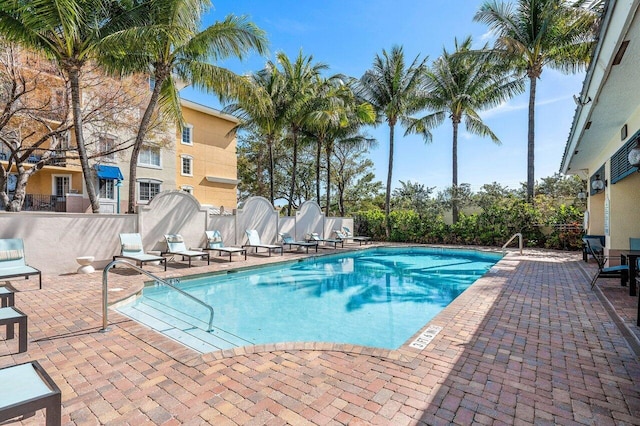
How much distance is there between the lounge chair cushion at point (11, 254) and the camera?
7.89 meters

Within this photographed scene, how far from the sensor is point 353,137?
25.6 meters

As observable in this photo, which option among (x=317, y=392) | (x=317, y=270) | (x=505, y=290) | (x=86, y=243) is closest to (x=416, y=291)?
(x=505, y=290)

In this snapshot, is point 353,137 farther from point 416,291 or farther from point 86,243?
point 86,243

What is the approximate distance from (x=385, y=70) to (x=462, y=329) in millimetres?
21118

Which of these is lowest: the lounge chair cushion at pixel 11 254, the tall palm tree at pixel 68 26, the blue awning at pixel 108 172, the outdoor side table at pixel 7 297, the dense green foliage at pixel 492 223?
the outdoor side table at pixel 7 297

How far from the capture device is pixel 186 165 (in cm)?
2539

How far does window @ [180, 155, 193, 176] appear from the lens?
25.0 meters

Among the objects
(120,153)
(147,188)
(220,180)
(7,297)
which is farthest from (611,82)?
(220,180)

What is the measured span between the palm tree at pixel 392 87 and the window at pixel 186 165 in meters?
13.9

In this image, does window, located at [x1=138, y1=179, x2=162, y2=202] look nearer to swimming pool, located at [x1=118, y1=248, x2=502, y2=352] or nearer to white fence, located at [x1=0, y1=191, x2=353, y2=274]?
white fence, located at [x1=0, y1=191, x2=353, y2=274]

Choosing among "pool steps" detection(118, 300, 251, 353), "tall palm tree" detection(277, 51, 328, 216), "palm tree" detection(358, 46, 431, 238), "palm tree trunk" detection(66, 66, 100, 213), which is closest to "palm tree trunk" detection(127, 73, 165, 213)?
"palm tree trunk" detection(66, 66, 100, 213)

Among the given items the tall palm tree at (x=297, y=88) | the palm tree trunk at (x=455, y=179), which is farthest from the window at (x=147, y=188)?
the palm tree trunk at (x=455, y=179)

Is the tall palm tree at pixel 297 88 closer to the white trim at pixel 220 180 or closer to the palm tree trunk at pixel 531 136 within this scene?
the white trim at pixel 220 180

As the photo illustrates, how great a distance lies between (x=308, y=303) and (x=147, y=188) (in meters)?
19.1
